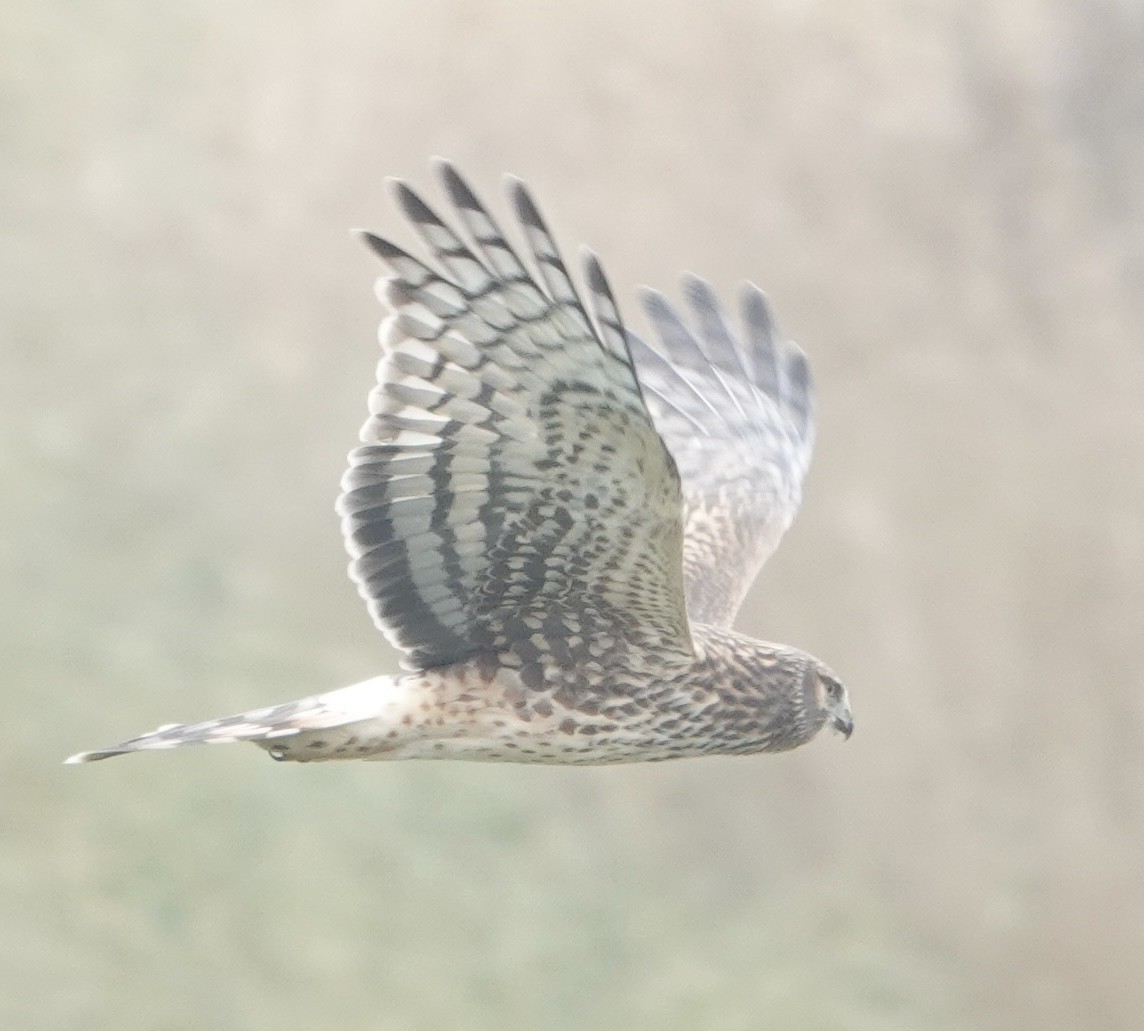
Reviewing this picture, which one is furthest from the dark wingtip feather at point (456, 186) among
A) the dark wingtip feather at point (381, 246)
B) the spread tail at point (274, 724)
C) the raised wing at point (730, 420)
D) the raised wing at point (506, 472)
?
the raised wing at point (730, 420)

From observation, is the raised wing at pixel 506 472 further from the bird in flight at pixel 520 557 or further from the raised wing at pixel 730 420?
the raised wing at pixel 730 420

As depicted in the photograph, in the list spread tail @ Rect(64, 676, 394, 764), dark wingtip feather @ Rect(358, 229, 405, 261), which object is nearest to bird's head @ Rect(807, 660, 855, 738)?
spread tail @ Rect(64, 676, 394, 764)

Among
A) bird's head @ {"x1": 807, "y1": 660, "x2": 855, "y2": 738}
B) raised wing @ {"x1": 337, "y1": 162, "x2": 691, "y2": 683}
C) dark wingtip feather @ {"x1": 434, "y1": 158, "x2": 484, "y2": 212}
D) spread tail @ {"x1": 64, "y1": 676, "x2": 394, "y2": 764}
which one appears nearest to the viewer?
dark wingtip feather @ {"x1": 434, "y1": 158, "x2": 484, "y2": 212}

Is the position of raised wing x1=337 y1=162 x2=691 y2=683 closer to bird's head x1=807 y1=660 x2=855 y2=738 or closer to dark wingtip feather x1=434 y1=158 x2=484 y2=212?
dark wingtip feather x1=434 y1=158 x2=484 y2=212

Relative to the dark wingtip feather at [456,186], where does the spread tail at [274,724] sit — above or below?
below

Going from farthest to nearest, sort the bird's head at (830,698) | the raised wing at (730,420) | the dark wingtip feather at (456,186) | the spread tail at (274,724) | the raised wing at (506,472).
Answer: the raised wing at (730,420) → the bird's head at (830,698) → the spread tail at (274,724) → the raised wing at (506,472) → the dark wingtip feather at (456,186)

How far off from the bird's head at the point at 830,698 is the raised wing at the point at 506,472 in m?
0.35

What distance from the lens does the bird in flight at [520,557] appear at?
2553 millimetres

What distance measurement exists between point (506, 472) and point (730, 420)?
1.29 metres

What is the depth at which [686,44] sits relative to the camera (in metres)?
7.62

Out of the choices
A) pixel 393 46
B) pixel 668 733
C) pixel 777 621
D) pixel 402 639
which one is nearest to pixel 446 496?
pixel 402 639

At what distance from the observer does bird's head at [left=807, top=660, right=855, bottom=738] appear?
3.33 meters

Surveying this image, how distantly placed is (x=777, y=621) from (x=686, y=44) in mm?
2488

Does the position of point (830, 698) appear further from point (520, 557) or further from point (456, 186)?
point (456, 186)
